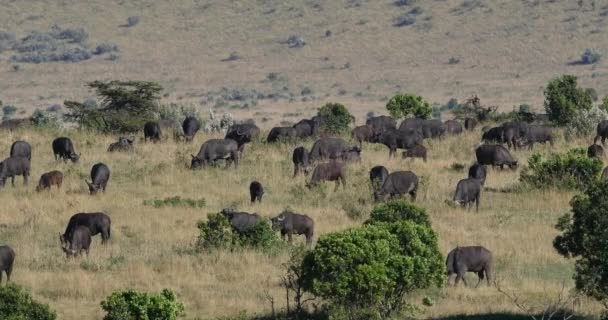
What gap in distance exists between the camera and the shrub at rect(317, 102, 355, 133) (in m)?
47.3

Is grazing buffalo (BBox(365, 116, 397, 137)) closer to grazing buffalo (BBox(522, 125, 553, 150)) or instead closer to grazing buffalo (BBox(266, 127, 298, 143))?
grazing buffalo (BBox(266, 127, 298, 143))

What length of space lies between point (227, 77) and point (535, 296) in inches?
3176

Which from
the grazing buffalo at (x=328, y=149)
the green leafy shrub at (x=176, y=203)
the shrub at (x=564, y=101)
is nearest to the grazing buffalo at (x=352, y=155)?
the grazing buffalo at (x=328, y=149)

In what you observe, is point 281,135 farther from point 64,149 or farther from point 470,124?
point 470,124

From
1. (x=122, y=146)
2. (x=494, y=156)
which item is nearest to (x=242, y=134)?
(x=122, y=146)

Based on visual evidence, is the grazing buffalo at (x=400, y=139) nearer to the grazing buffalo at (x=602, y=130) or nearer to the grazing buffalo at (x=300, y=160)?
the grazing buffalo at (x=300, y=160)

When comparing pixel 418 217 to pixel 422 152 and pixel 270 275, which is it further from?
pixel 422 152

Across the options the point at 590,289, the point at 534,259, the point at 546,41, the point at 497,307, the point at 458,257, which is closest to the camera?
the point at 590,289

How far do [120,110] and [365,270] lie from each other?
1196 inches

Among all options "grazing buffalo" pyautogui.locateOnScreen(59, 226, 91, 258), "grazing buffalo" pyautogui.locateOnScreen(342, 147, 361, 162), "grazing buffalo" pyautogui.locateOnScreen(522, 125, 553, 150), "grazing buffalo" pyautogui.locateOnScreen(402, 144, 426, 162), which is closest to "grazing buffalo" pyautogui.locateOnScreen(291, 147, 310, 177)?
"grazing buffalo" pyautogui.locateOnScreen(342, 147, 361, 162)

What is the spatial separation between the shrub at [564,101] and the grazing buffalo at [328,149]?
41.1 ft

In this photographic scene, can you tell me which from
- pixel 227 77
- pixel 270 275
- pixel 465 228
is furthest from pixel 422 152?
pixel 227 77

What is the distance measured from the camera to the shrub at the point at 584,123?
44.3 m

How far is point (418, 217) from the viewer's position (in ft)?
87.2
